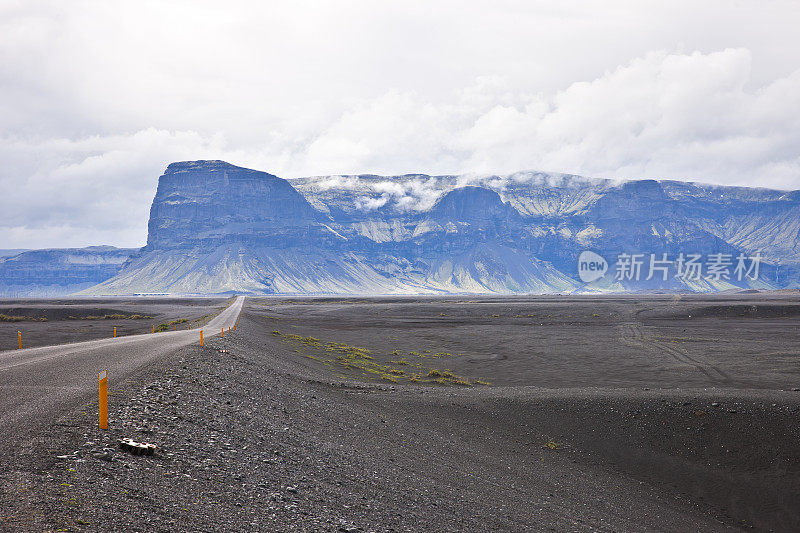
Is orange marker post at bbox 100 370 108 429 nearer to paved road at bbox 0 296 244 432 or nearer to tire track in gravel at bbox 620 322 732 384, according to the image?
paved road at bbox 0 296 244 432

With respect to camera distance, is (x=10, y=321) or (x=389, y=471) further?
(x=10, y=321)

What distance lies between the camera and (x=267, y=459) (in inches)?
402

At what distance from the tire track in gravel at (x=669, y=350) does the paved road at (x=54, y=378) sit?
28.1 m

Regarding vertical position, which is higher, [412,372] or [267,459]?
[267,459]

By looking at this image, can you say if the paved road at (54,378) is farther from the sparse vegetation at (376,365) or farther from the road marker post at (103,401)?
the sparse vegetation at (376,365)

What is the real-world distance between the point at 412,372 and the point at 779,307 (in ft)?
243

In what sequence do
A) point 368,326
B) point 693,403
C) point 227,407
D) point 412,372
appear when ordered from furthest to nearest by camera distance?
point 368,326, point 412,372, point 693,403, point 227,407

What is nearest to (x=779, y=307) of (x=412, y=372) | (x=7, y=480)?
(x=412, y=372)

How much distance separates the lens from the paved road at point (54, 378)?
10.0 meters

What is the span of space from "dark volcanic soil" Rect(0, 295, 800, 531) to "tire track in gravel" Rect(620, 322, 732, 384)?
34 cm

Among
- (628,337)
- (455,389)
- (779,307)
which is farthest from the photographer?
(779,307)

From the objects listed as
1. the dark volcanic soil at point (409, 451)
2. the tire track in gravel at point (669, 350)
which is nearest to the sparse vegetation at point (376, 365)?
the dark volcanic soil at point (409, 451)

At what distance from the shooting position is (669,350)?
39.8m

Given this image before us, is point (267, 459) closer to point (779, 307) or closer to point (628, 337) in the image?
point (628, 337)
